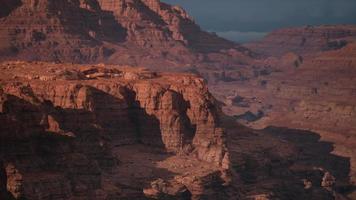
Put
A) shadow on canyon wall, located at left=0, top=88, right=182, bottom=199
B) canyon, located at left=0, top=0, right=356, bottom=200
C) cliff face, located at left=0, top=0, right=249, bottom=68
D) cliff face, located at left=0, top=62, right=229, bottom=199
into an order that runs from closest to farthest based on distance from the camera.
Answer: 1. shadow on canyon wall, located at left=0, top=88, right=182, bottom=199
2. cliff face, located at left=0, top=62, right=229, bottom=199
3. canyon, located at left=0, top=0, right=356, bottom=200
4. cliff face, located at left=0, top=0, right=249, bottom=68

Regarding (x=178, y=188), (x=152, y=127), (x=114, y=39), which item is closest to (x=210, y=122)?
(x=152, y=127)

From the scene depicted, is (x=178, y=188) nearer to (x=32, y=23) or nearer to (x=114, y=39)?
(x=32, y=23)

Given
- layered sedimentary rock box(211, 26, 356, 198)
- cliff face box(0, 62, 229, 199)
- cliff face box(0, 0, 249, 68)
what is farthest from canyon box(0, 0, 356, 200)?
layered sedimentary rock box(211, 26, 356, 198)

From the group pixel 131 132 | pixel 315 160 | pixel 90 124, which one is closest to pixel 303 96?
pixel 315 160

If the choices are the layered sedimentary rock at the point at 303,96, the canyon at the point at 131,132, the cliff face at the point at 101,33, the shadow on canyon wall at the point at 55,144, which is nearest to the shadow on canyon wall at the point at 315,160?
the canyon at the point at 131,132

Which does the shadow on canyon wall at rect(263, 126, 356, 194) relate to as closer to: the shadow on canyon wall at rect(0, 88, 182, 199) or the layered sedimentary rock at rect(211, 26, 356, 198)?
the layered sedimentary rock at rect(211, 26, 356, 198)

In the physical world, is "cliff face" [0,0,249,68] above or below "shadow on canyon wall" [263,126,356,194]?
above
